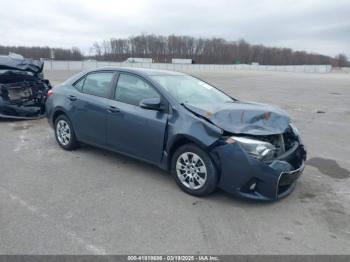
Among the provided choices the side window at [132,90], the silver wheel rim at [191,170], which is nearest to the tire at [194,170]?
the silver wheel rim at [191,170]

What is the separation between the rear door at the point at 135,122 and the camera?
425cm

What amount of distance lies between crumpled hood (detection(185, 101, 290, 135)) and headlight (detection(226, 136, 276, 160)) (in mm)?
91

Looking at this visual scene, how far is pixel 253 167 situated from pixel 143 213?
133cm

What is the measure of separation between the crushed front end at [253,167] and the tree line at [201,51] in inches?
4540

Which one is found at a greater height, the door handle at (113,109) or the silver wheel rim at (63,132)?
the door handle at (113,109)

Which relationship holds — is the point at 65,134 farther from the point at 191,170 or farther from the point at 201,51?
the point at 201,51

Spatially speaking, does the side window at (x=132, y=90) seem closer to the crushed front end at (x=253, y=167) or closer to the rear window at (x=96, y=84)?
the rear window at (x=96, y=84)

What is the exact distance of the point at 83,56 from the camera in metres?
106

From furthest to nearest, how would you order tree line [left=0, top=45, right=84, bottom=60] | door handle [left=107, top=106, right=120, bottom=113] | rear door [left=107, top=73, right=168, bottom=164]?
tree line [left=0, top=45, right=84, bottom=60], door handle [left=107, top=106, right=120, bottom=113], rear door [left=107, top=73, right=168, bottom=164]

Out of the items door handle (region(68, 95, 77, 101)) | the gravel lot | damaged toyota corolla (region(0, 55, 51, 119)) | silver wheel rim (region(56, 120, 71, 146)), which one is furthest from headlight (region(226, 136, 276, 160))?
damaged toyota corolla (region(0, 55, 51, 119))

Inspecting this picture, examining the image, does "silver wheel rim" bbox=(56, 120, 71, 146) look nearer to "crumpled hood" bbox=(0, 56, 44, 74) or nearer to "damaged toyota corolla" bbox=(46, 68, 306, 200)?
"damaged toyota corolla" bbox=(46, 68, 306, 200)

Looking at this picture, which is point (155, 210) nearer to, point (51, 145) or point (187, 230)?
point (187, 230)

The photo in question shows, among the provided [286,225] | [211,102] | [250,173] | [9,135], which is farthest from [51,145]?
A: [286,225]

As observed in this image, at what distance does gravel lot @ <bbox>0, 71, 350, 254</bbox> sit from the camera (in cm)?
297
